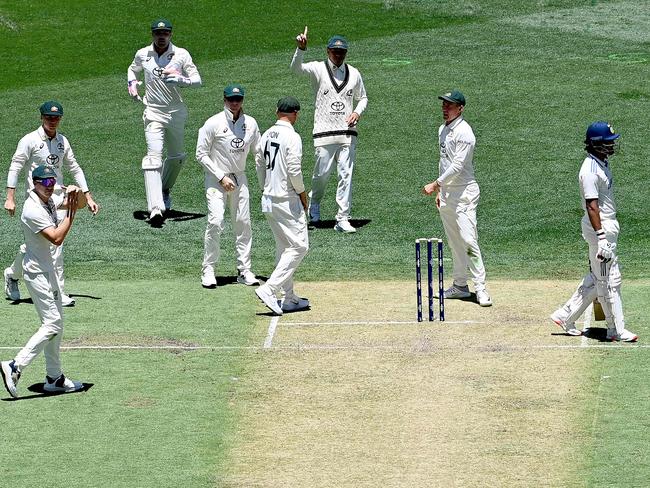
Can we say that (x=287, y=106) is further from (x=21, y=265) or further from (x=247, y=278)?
(x=21, y=265)

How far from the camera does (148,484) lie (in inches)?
445

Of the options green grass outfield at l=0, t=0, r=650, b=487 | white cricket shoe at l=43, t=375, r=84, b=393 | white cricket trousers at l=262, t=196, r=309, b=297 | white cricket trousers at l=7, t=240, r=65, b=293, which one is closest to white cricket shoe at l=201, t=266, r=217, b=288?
green grass outfield at l=0, t=0, r=650, b=487

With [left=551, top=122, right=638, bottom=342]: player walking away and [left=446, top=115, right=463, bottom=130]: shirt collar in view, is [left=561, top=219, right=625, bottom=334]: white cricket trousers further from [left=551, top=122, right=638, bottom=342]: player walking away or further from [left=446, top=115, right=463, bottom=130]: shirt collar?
[left=446, top=115, right=463, bottom=130]: shirt collar

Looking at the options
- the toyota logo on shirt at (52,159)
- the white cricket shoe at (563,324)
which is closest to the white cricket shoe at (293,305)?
the white cricket shoe at (563,324)

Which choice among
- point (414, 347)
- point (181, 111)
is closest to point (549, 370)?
point (414, 347)

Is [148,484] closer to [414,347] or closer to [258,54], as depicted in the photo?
[414,347]

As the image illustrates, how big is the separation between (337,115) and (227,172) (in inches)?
120

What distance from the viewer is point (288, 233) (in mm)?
16234

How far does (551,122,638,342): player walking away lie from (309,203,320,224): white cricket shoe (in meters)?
6.86

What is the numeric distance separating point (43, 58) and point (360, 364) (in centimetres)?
2014

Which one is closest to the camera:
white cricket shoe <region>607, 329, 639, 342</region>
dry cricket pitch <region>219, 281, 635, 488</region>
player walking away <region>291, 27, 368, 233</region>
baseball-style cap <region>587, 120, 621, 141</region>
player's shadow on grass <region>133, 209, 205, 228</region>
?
dry cricket pitch <region>219, 281, 635, 488</region>

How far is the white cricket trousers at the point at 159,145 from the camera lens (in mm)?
20875

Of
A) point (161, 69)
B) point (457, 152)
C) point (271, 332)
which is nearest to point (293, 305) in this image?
point (271, 332)

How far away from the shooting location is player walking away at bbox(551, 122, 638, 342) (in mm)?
14352
